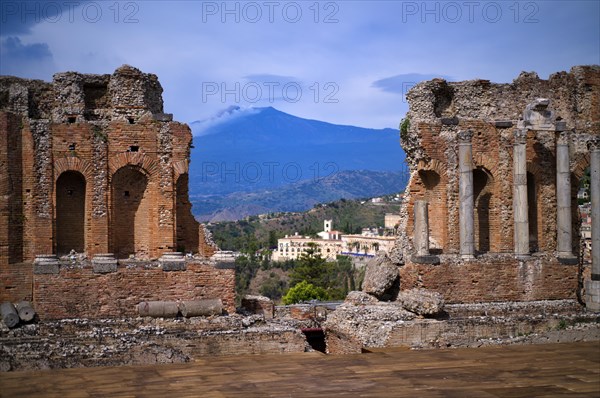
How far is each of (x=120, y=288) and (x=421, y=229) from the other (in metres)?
9.49

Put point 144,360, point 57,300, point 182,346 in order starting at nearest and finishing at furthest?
point 144,360 < point 182,346 < point 57,300

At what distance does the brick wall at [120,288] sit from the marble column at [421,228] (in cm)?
608

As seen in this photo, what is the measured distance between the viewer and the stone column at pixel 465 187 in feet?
83.0

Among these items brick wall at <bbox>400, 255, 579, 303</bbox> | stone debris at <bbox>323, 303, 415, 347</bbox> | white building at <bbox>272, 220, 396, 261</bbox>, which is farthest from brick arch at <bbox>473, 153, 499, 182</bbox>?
white building at <bbox>272, 220, 396, 261</bbox>

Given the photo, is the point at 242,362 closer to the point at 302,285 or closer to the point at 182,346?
the point at 182,346

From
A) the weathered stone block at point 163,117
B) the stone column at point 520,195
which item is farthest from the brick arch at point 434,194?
the weathered stone block at point 163,117

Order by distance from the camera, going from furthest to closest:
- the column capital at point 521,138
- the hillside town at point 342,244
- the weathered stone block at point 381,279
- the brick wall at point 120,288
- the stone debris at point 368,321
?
the hillside town at point 342,244, the column capital at point 521,138, the weathered stone block at point 381,279, the brick wall at point 120,288, the stone debris at point 368,321

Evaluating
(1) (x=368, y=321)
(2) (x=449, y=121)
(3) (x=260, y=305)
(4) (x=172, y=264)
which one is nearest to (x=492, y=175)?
(2) (x=449, y=121)

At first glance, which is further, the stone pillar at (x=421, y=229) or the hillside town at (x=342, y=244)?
the hillside town at (x=342, y=244)

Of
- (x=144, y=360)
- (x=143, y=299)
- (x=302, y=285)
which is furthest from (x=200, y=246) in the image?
(x=302, y=285)

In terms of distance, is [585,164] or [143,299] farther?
[585,164]

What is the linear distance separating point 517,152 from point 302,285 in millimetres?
33347

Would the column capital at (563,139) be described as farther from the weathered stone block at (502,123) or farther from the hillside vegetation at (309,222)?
the hillside vegetation at (309,222)

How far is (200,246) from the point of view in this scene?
82.6 feet
